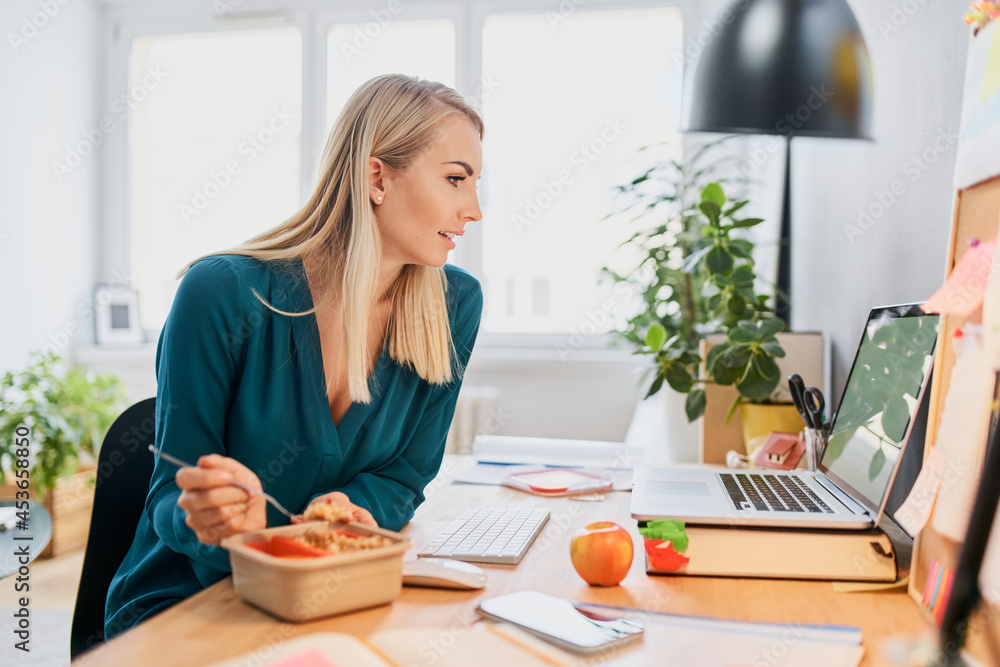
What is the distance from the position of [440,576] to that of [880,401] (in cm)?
66

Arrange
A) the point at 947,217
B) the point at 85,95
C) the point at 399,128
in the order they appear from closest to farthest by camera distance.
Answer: the point at 947,217, the point at 399,128, the point at 85,95

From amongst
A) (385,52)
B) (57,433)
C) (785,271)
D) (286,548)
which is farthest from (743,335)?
(385,52)

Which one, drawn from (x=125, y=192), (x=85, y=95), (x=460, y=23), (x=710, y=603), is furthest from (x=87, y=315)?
(x=710, y=603)

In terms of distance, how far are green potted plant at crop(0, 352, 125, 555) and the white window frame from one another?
0.93 metres

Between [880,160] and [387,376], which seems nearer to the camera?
[387,376]

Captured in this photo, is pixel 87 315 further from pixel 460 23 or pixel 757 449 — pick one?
pixel 757 449

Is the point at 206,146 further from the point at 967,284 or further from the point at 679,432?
the point at 967,284

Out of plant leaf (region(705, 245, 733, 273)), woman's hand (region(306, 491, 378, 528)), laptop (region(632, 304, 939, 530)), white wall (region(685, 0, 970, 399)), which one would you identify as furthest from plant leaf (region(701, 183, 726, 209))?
woman's hand (region(306, 491, 378, 528))

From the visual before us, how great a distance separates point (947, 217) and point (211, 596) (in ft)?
3.47

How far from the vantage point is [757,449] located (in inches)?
58.5

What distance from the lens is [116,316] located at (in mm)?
3734

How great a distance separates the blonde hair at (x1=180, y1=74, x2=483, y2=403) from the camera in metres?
1.15

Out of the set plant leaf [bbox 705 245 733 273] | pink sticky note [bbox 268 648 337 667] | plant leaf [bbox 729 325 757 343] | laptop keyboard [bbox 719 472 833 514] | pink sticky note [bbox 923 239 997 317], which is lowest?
pink sticky note [bbox 268 648 337 667]

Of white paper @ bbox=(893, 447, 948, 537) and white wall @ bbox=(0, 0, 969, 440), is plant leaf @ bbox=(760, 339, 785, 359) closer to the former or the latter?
white wall @ bbox=(0, 0, 969, 440)
